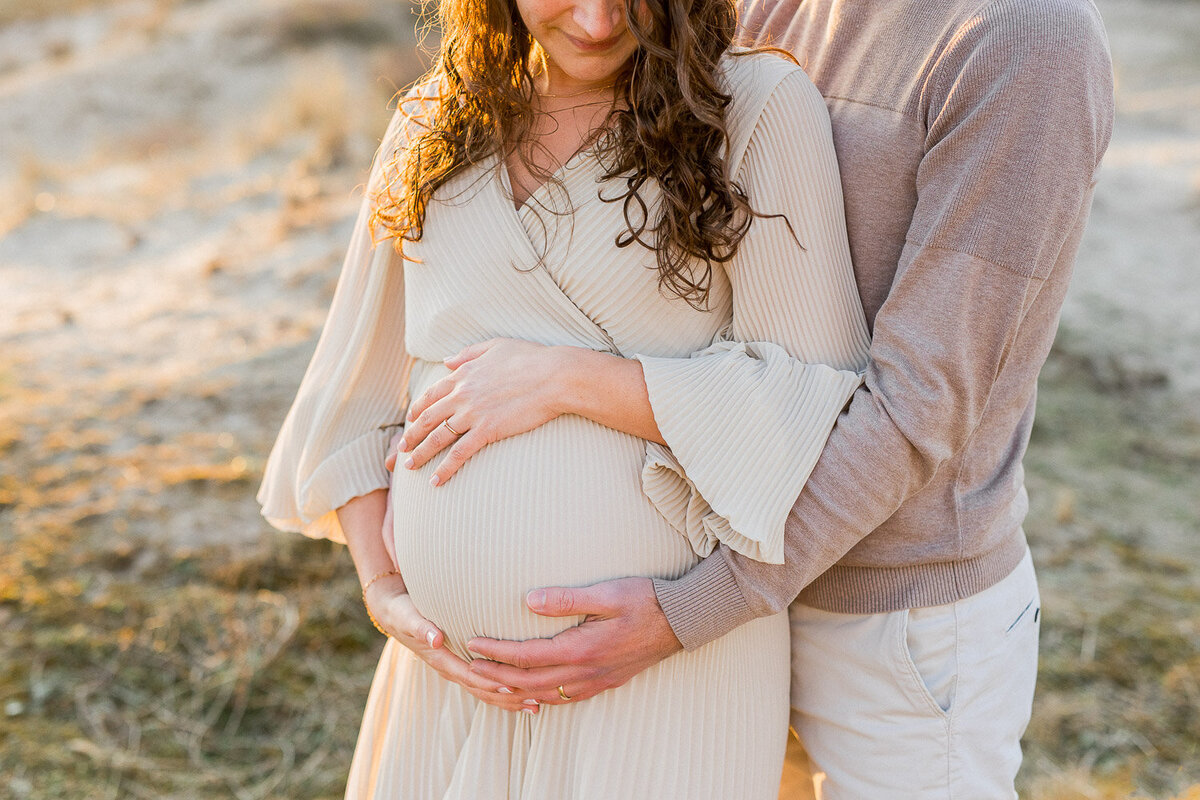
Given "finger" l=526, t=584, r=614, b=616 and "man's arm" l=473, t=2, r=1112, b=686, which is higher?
"man's arm" l=473, t=2, r=1112, b=686

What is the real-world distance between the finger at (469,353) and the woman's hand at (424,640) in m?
0.41

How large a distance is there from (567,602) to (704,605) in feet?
0.66

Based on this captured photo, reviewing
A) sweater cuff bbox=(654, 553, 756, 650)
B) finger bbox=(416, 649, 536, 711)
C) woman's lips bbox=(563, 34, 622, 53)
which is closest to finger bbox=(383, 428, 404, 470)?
finger bbox=(416, 649, 536, 711)

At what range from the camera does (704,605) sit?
58.0 inches

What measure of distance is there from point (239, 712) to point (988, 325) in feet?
7.90

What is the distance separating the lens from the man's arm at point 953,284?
133cm

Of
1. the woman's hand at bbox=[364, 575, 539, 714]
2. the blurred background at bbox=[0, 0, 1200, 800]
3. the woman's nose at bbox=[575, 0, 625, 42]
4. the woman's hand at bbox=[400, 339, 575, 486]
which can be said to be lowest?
the blurred background at bbox=[0, 0, 1200, 800]

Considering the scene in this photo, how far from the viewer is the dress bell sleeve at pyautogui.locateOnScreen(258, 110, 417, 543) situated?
182cm

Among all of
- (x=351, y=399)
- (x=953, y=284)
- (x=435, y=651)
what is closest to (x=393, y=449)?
(x=351, y=399)

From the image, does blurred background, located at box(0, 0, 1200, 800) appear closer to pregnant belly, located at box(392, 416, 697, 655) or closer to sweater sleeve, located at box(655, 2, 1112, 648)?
pregnant belly, located at box(392, 416, 697, 655)

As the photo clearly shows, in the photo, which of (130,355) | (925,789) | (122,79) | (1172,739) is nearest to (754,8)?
(925,789)

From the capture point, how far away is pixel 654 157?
5.01 ft

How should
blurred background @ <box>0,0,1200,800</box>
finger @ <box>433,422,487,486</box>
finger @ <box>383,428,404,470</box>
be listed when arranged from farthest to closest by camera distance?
blurred background @ <box>0,0,1200,800</box> → finger @ <box>383,428,404,470</box> → finger @ <box>433,422,487,486</box>

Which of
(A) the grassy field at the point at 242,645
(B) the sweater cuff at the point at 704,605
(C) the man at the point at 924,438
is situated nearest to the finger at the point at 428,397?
(C) the man at the point at 924,438
